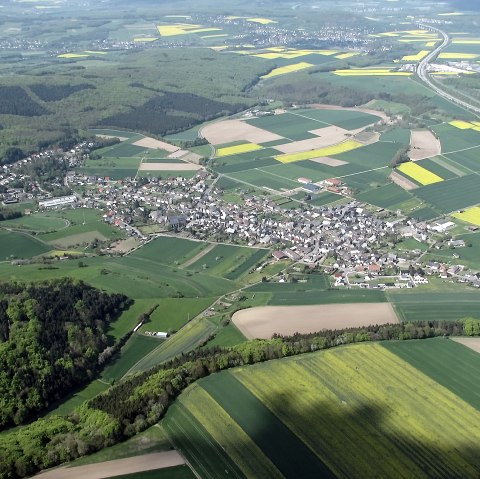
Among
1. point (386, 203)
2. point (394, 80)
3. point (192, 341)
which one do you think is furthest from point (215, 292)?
point (394, 80)

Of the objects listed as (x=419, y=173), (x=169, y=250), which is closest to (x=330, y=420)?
(x=169, y=250)

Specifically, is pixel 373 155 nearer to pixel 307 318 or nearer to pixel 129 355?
pixel 307 318

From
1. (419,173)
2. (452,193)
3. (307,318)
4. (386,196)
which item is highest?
(307,318)

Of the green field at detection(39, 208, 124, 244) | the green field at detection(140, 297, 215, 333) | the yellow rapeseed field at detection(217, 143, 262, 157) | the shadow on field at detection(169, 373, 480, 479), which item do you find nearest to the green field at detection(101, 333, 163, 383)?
the green field at detection(140, 297, 215, 333)

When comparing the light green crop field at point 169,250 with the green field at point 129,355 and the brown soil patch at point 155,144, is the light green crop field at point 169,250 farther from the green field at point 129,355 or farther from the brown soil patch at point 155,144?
the brown soil patch at point 155,144

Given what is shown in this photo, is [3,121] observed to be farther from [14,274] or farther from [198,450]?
[198,450]

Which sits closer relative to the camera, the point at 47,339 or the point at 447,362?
the point at 447,362
